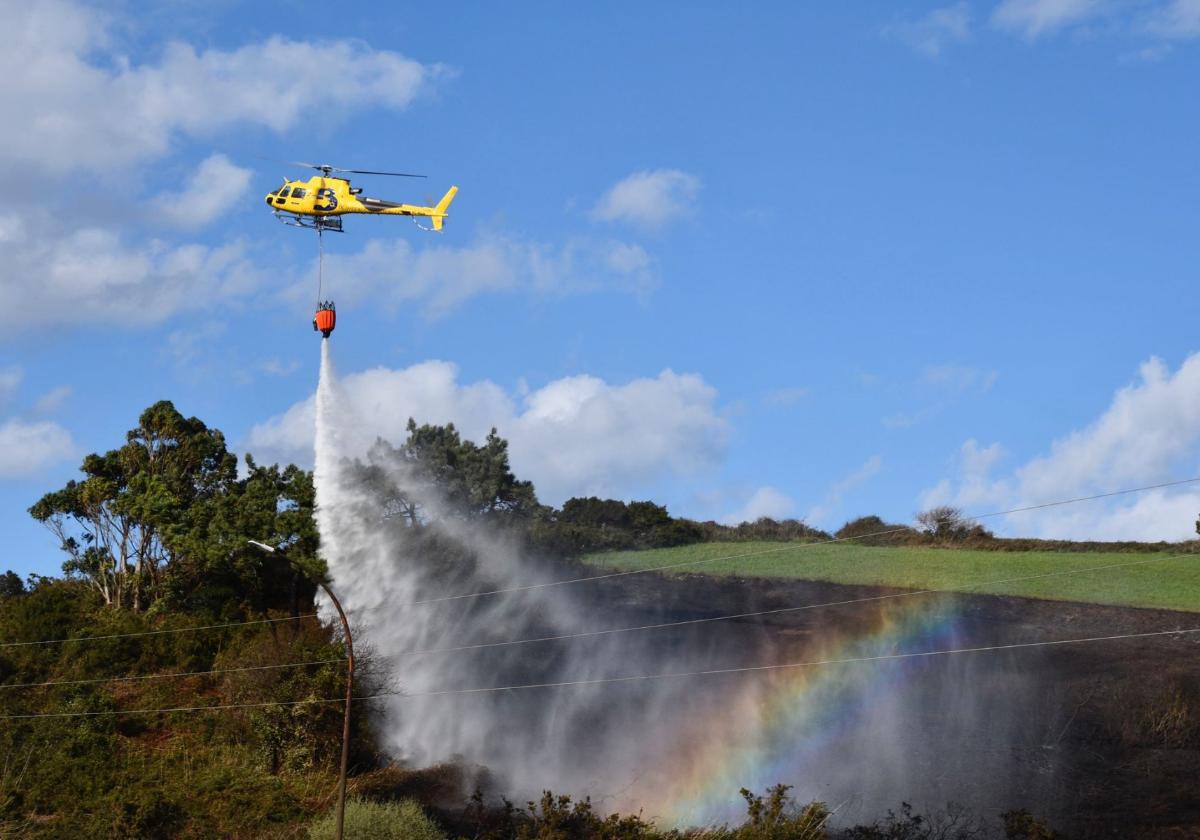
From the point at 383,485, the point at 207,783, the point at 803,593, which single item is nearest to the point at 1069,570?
the point at 803,593

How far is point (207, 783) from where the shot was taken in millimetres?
60438

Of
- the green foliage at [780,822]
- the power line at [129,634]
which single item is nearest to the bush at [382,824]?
the green foliage at [780,822]

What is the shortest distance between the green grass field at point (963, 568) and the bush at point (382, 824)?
44.0 meters

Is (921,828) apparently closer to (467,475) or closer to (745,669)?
(745,669)

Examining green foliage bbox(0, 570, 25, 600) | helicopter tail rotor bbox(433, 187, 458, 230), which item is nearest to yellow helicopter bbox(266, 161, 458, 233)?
helicopter tail rotor bbox(433, 187, 458, 230)

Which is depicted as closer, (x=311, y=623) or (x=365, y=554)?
(x=311, y=623)

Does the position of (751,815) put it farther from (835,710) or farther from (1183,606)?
(1183,606)

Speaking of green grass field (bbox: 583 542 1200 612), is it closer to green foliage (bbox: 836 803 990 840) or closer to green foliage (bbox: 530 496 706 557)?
green foliage (bbox: 530 496 706 557)

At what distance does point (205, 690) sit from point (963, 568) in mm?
53878

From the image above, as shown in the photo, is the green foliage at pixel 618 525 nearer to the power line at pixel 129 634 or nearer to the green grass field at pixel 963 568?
the green grass field at pixel 963 568

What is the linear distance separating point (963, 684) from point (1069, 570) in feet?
95.1

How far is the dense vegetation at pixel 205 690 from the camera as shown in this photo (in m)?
55.2

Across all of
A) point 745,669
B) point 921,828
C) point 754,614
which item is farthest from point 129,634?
point 921,828

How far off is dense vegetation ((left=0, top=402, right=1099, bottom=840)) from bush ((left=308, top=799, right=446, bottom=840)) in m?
0.09
